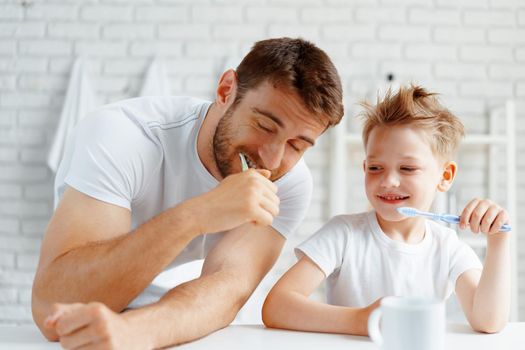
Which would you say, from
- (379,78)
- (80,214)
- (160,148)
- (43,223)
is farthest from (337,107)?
(43,223)

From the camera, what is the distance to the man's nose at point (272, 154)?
134cm

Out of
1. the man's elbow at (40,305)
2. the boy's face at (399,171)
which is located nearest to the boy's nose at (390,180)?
the boy's face at (399,171)

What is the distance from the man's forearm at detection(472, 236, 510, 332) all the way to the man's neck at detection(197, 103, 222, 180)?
2.16ft

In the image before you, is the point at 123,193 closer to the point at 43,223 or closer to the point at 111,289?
the point at 111,289

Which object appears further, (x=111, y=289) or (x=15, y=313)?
(x=15, y=313)

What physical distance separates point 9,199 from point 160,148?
1768mm

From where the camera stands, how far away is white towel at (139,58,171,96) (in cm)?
288

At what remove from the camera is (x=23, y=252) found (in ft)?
9.56

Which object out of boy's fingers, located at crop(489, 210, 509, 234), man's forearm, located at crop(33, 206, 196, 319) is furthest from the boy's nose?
man's forearm, located at crop(33, 206, 196, 319)

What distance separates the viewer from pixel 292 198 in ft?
5.26

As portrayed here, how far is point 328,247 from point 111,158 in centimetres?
53

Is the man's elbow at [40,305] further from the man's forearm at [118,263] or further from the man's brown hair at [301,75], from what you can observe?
the man's brown hair at [301,75]

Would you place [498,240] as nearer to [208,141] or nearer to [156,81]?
[208,141]

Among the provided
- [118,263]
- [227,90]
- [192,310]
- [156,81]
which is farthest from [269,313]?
[156,81]
